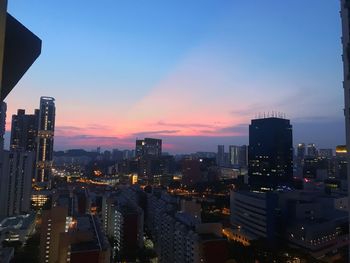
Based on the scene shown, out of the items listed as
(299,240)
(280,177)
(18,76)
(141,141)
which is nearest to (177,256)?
(299,240)

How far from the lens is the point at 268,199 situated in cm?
1844

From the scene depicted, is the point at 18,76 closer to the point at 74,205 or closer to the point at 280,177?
the point at 74,205

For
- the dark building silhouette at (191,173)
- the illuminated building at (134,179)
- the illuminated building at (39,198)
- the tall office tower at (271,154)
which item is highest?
the tall office tower at (271,154)

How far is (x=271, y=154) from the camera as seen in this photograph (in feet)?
107

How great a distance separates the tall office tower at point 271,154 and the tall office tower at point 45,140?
26012 millimetres

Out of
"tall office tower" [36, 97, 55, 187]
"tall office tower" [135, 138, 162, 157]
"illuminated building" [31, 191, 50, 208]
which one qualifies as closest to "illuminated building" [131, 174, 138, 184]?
"tall office tower" [36, 97, 55, 187]

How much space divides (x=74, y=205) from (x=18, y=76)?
20630 mm

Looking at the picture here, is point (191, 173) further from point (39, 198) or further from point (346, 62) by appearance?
point (346, 62)

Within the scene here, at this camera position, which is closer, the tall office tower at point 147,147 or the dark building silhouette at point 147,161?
the dark building silhouette at point 147,161

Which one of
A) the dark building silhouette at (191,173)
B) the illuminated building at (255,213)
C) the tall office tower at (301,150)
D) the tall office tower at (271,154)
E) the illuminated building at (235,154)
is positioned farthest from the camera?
the illuminated building at (235,154)

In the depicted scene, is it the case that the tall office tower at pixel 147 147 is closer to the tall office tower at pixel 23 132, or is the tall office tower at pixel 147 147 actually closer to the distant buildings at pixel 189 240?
the tall office tower at pixel 23 132

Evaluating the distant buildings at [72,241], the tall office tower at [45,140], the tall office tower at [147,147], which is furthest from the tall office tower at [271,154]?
the tall office tower at [147,147]

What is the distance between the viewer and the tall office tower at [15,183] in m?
22.6

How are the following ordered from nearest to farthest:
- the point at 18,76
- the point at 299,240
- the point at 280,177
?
the point at 18,76 → the point at 299,240 → the point at 280,177
